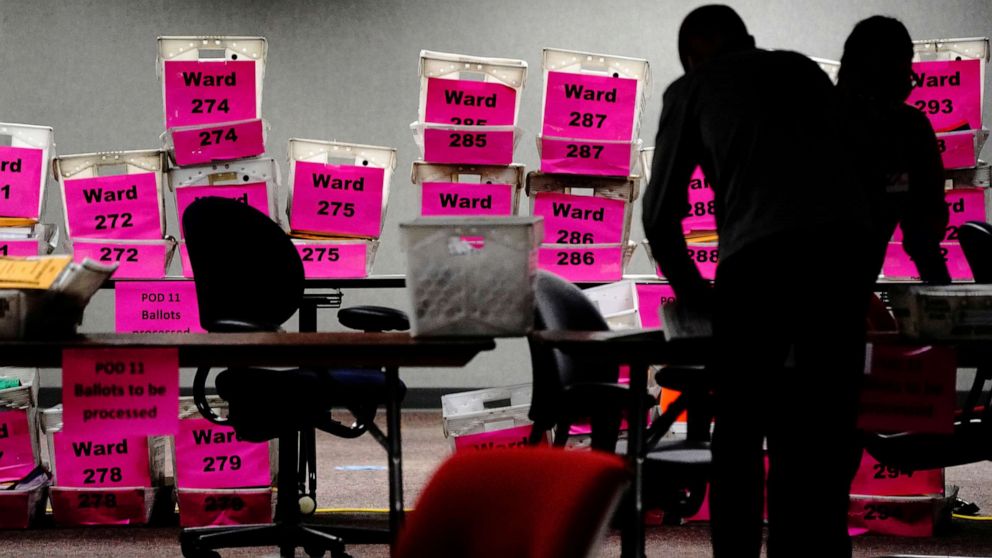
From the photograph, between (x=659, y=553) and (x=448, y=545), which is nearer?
(x=448, y=545)

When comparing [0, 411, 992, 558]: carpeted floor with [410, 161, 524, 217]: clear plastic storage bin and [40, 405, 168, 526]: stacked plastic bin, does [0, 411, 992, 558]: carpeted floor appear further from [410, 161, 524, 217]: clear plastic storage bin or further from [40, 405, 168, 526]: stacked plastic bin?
[410, 161, 524, 217]: clear plastic storage bin

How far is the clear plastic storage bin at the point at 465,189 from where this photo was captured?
10.6 ft

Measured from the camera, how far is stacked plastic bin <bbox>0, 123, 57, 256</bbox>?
326 centimetres

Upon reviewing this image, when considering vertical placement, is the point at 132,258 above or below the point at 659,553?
above

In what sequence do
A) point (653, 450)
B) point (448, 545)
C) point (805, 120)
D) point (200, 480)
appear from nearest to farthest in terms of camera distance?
1. point (448, 545)
2. point (805, 120)
3. point (653, 450)
4. point (200, 480)

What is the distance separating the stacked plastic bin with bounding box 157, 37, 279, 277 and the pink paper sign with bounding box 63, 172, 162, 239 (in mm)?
88

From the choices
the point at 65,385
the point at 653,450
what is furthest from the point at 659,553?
the point at 65,385

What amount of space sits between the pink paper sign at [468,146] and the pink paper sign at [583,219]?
0.20 meters

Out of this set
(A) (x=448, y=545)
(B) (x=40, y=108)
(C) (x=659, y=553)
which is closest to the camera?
(A) (x=448, y=545)

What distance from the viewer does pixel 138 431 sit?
175 centimetres

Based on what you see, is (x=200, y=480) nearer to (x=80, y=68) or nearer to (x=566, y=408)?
(x=566, y=408)

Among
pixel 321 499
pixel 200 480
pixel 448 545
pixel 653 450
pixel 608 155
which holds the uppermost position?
pixel 608 155

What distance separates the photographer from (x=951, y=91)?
3209 mm

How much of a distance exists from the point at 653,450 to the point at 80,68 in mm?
4857
